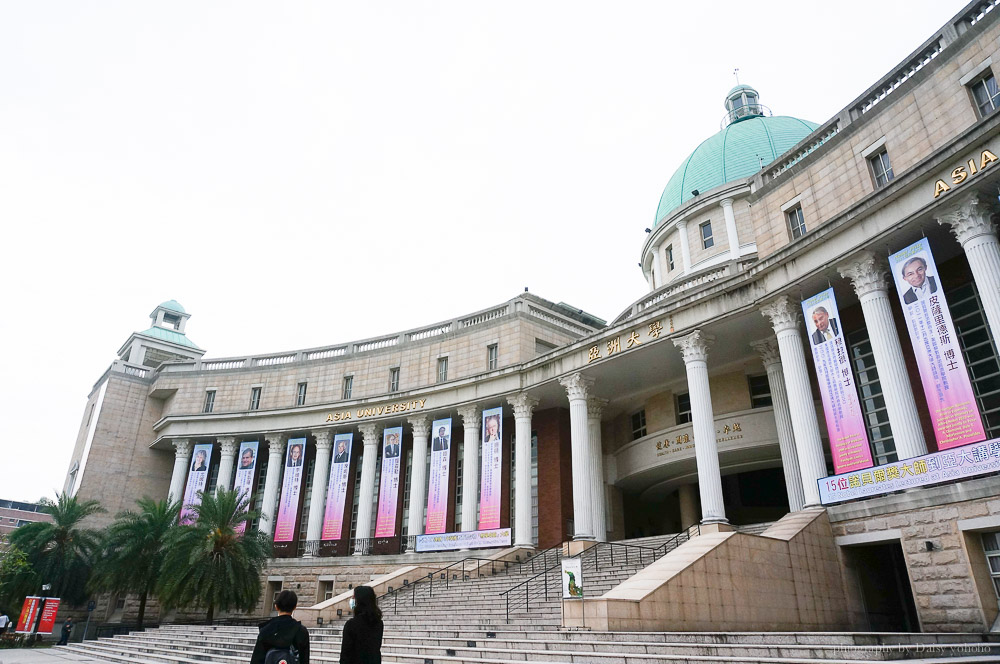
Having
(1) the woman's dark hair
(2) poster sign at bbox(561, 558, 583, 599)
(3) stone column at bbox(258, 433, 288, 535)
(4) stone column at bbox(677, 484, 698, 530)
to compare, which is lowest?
(1) the woman's dark hair

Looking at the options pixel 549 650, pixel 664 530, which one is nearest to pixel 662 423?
pixel 664 530

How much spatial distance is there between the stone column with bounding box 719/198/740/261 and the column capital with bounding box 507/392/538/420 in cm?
1505

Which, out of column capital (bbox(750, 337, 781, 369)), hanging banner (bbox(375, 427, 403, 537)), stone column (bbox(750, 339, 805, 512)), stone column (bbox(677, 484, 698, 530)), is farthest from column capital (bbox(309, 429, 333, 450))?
column capital (bbox(750, 337, 781, 369))

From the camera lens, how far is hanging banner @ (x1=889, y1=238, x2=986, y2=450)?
50.6 ft

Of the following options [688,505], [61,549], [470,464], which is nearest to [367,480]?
[470,464]

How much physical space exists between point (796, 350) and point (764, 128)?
25.7m

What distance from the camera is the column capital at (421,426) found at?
34513 millimetres

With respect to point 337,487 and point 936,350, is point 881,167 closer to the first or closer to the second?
point 936,350

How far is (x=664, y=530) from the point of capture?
37.0 m

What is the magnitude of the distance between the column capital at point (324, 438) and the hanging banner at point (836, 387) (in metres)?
26.9

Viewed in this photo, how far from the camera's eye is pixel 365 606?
6016 mm

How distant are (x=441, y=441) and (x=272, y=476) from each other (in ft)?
41.1

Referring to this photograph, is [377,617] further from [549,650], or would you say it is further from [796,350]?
[796,350]

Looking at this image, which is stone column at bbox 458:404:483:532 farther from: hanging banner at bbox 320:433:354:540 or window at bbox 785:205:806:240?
window at bbox 785:205:806:240
